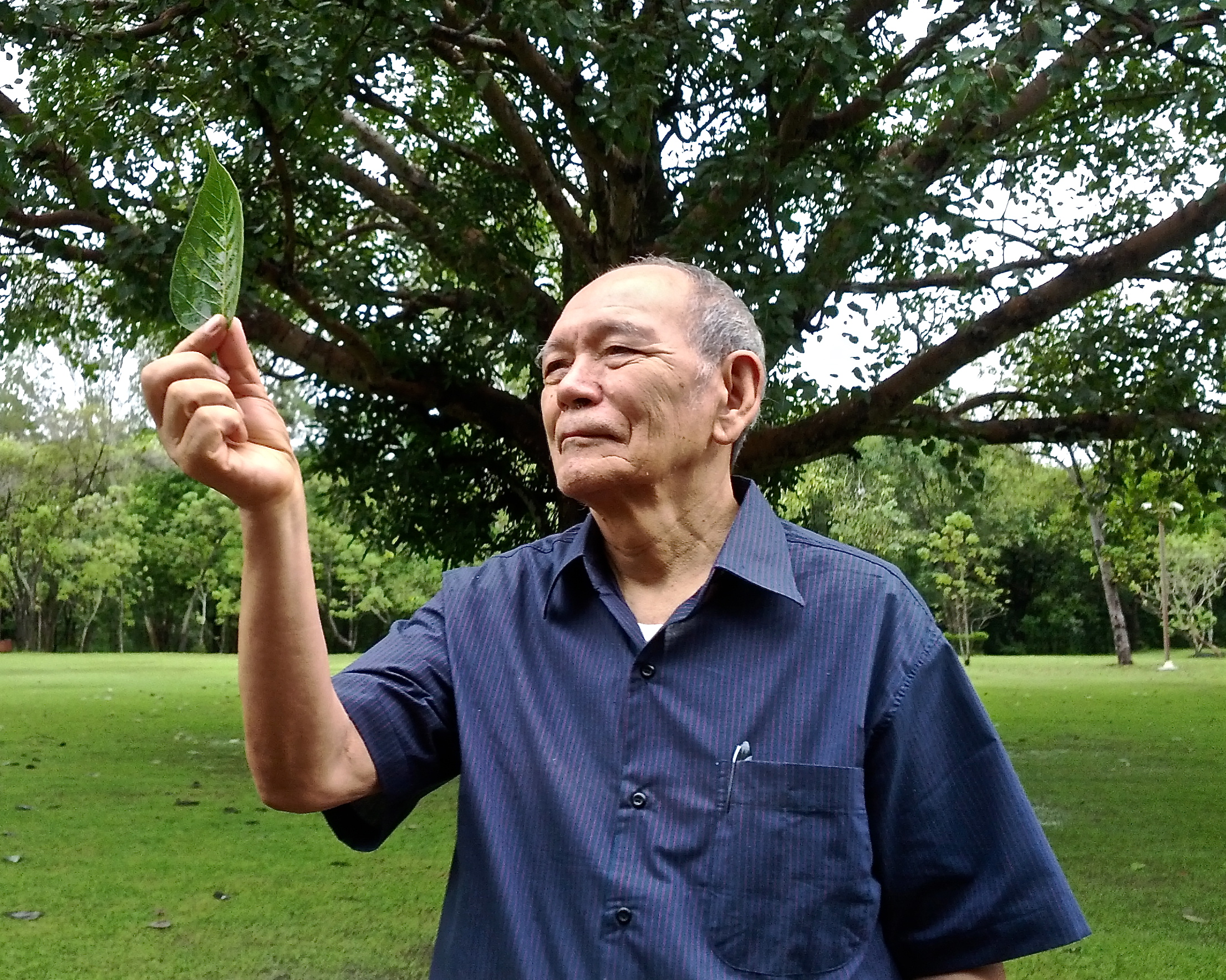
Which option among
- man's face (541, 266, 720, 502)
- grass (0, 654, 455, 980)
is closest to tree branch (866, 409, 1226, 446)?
grass (0, 654, 455, 980)

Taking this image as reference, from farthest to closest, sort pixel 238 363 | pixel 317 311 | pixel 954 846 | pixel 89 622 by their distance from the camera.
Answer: pixel 89 622 → pixel 317 311 → pixel 954 846 → pixel 238 363

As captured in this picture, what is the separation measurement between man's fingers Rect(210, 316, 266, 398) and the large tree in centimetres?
342

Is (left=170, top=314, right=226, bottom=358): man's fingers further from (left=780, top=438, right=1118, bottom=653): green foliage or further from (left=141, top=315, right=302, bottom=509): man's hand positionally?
(left=780, top=438, right=1118, bottom=653): green foliage

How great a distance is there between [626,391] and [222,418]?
1.83 feet

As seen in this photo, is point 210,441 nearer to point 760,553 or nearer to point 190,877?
point 760,553

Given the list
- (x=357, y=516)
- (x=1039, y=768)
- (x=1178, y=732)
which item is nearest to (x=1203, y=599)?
(x=1178, y=732)

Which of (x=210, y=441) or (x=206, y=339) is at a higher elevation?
(x=206, y=339)

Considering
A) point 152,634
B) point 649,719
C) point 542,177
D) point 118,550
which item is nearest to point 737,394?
point 649,719

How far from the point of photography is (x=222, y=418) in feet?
3.97

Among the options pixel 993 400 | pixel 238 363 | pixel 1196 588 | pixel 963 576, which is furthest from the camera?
pixel 1196 588

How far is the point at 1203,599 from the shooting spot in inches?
818

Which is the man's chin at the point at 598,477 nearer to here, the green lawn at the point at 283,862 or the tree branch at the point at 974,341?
the green lawn at the point at 283,862

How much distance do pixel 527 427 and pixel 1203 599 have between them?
16676 millimetres

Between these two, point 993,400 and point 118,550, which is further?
point 118,550
